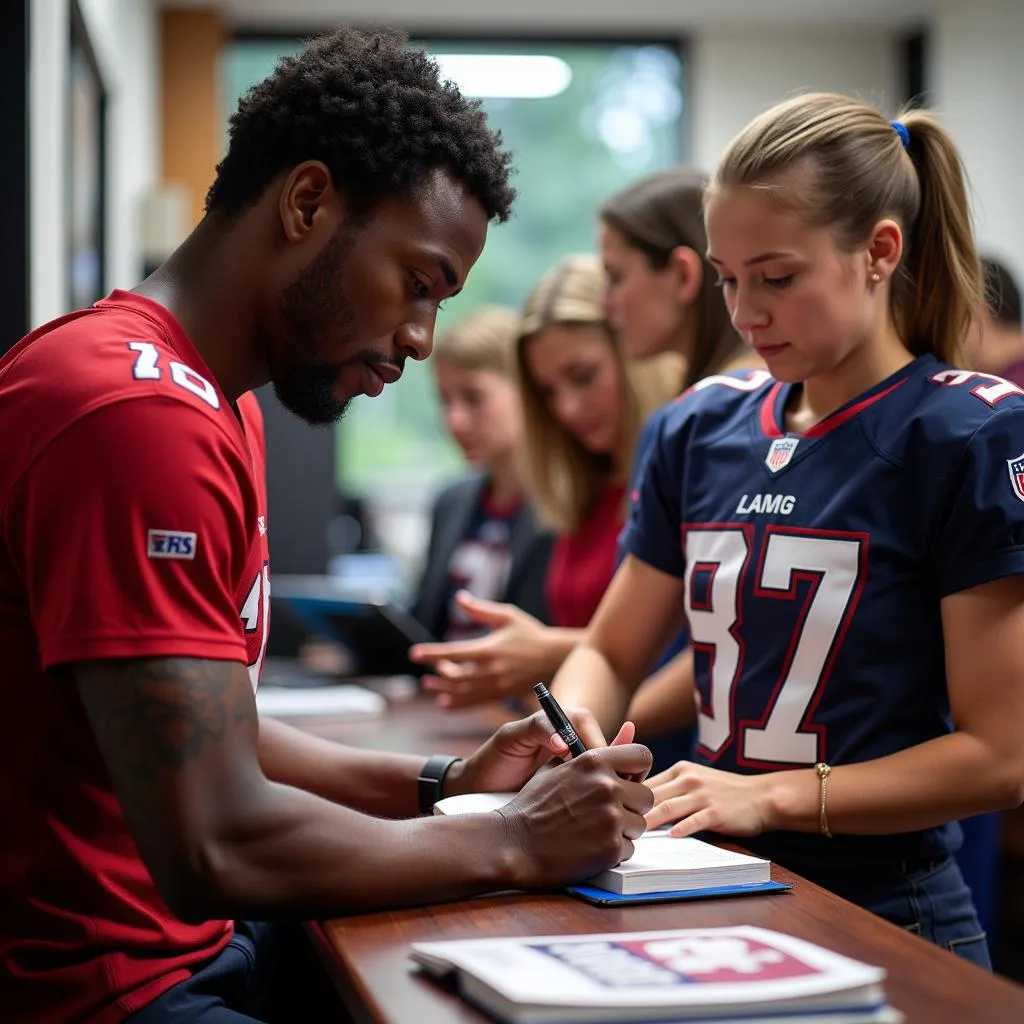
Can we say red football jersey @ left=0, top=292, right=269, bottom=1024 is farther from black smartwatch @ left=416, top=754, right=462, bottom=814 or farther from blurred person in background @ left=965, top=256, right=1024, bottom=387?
blurred person in background @ left=965, top=256, right=1024, bottom=387

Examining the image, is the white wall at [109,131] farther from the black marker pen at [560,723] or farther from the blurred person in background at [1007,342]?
the blurred person in background at [1007,342]

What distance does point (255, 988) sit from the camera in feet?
4.51

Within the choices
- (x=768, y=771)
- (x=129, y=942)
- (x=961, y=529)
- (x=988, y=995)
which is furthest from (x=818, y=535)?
(x=129, y=942)

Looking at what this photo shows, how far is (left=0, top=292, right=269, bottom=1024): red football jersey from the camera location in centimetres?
102

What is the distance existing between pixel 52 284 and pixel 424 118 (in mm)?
1677

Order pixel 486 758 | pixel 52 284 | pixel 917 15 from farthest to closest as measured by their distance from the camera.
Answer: pixel 917 15 < pixel 52 284 < pixel 486 758

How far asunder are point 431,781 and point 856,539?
1.87 feet

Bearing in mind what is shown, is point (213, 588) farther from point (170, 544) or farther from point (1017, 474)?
point (1017, 474)

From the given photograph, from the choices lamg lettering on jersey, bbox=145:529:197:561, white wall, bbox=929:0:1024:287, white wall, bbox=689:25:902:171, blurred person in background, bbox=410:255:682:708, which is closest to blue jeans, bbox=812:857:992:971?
lamg lettering on jersey, bbox=145:529:197:561

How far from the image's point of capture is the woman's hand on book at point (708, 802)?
4.48 ft

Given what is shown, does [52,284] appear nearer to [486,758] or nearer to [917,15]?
[486,758]

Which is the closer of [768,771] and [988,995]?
[988,995]

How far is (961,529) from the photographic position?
1.39 meters

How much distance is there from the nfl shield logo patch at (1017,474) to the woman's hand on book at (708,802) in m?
0.41
